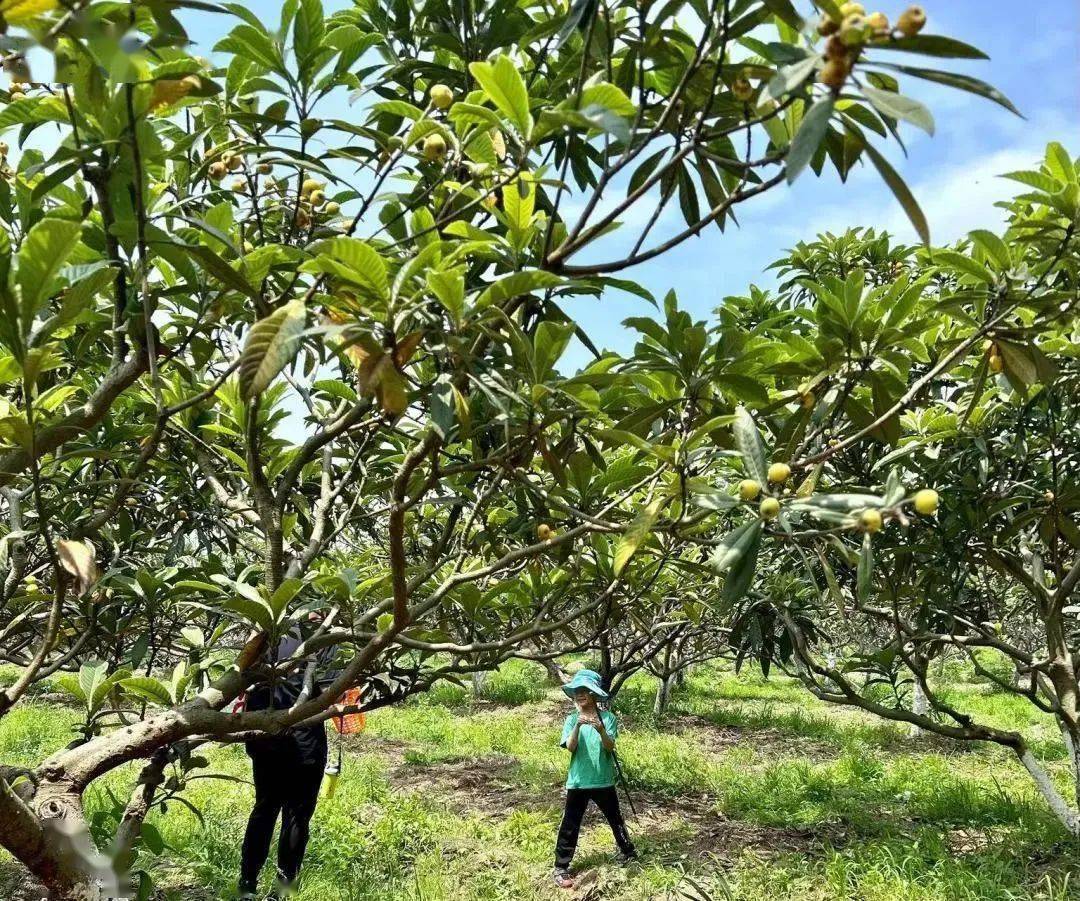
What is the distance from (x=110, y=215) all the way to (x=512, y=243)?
2.08 feet

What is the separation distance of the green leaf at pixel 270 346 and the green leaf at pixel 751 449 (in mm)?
677

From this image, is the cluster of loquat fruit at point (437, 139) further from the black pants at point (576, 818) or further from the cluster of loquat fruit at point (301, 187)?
the black pants at point (576, 818)

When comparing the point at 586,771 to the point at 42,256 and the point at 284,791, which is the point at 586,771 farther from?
the point at 42,256

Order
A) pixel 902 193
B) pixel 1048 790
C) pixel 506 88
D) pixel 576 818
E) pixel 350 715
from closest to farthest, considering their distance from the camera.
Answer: pixel 902 193 → pixel 506 88 → pixel 1048 790 → pixel 350 715 → pixel 576 818

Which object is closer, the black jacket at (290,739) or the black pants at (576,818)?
the black jacket at (290,739)

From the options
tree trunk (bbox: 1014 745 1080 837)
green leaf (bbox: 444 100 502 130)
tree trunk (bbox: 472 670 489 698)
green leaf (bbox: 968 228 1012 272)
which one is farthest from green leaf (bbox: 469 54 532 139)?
tree trunk (bbox: 472 670 489 698)

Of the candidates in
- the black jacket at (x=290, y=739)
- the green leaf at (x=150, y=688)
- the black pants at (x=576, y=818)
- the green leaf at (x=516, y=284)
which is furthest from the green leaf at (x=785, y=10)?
the black pants at (x=576, y=818)

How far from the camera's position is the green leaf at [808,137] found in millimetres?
841

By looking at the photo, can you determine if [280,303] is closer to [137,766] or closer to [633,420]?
[633,420]

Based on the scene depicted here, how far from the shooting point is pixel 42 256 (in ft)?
3.35

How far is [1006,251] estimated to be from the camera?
180 cm

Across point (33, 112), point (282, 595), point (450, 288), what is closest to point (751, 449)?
point (450, 288)

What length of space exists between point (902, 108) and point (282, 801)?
389cm

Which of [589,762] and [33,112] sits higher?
[33,112]
